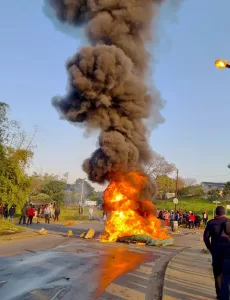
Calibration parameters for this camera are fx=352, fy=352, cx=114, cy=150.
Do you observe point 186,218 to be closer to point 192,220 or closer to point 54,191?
point 192,220

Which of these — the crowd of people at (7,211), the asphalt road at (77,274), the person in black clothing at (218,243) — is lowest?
the asphalt road at (77,274)

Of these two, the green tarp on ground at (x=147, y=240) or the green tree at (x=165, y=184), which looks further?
the green tree at (x=165, y=184)

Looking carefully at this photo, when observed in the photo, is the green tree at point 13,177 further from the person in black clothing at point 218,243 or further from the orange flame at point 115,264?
the person in black clothing at point 218,243

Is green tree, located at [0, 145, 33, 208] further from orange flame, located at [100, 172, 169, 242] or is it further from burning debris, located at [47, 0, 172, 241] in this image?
orange flame, located at [100, 172, 169, 242]

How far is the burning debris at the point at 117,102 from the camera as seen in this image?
18766mm

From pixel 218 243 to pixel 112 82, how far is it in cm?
1476

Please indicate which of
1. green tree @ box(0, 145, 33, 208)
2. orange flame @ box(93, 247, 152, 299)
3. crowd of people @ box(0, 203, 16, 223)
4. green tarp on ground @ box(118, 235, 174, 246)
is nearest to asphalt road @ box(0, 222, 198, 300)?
orange flame @ box(93, 247, 152, 299)

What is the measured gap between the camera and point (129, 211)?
735 inches

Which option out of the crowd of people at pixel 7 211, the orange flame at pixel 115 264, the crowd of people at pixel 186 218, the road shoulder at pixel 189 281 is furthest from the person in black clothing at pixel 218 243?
the crowd of people at pixel 186 218

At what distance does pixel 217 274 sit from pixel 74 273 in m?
4.03

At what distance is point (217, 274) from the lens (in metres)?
5.73

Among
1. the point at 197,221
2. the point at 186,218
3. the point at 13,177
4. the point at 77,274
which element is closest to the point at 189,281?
the point at 77,274

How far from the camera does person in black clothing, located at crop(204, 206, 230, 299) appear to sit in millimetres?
5551

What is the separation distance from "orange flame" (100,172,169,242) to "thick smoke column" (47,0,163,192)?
31.9 inches
